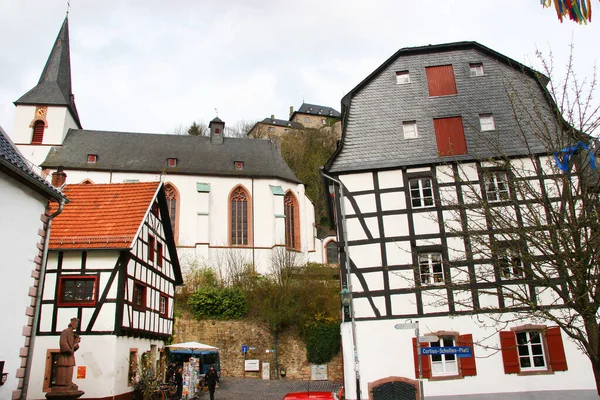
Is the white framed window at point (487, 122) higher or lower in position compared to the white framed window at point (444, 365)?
higher

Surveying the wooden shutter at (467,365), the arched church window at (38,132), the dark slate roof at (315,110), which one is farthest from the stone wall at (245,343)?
the dark slate roof at (315,110)

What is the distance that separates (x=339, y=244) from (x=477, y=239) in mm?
6612

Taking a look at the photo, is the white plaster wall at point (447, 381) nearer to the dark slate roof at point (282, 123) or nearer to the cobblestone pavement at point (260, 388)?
the cobblestone pavement at point (260, 388)

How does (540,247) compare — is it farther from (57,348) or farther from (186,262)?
(186,262)

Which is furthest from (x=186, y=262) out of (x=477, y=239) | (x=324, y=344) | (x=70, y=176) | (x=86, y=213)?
(x=477, y=239)

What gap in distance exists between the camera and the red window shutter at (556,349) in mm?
13867

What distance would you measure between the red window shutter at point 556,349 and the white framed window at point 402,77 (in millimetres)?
9058

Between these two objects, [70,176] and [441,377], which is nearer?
[441,377]

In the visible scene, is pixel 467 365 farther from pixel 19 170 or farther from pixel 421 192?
pixel 19 170

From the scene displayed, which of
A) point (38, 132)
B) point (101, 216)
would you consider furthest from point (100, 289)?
point (38, 132)

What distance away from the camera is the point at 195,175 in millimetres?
37750

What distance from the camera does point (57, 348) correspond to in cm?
1473

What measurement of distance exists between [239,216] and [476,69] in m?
22.8

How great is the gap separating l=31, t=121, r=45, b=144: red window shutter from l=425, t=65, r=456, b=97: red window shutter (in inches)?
1228
